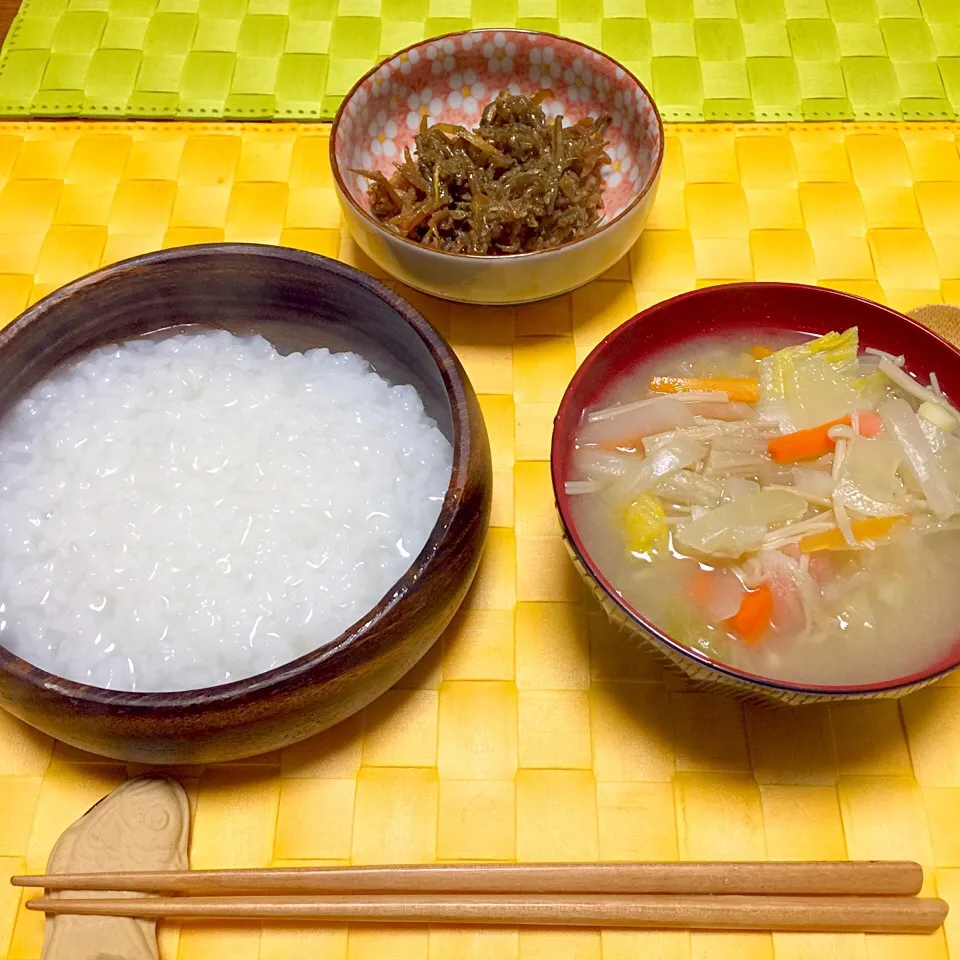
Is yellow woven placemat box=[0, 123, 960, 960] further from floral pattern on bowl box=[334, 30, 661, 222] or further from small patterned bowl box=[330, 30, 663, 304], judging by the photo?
floral pattern on bowl box=[334, 30, 661, 222]

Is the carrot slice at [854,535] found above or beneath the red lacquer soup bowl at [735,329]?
beneath

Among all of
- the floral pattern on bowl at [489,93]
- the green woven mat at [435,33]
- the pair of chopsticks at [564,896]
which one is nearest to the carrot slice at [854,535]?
the pair of chopsticks at [564,896]

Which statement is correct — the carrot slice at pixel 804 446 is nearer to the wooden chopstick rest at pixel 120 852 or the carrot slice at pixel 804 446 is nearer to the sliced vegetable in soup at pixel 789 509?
the sliced vegetable in soup at pixel 789 509

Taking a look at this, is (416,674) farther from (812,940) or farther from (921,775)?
(921,775)

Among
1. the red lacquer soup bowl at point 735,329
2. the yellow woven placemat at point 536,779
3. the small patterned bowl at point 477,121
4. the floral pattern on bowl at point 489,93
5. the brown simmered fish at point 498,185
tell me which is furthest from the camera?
the floral pattern on bowl at point 489,93

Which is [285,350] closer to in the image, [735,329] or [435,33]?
[735,329]

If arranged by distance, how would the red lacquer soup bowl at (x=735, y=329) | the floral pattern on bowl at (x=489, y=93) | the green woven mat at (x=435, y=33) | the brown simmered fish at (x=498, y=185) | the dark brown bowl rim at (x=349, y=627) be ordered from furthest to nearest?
the green woven mat at (x=435, y=33)
the floral pattern on bowl at (x=489, y=93)
the brown simmered fish at (x=498, y=185)
the red lacquer soup bowl at (x=735, y=329)
the dark brown bowl rim at (x=349, y=627)

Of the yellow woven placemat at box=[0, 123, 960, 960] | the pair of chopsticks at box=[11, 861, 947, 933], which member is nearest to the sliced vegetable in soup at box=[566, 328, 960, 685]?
the yellow woven placemat at box=[0, 123, 960, 960]

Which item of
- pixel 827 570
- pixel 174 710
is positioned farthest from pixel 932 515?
pixel 174 710
